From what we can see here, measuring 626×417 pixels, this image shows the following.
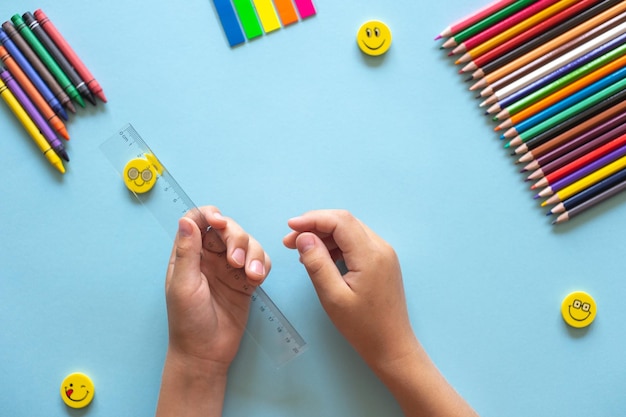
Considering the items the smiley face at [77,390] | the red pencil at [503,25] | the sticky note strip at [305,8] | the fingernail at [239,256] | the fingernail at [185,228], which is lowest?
the smiley face at [77,390]

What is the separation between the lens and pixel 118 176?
1.04 m

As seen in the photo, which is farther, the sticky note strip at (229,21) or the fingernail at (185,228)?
the sticky note strip at (229,21)

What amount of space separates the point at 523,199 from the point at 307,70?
0.43 metres

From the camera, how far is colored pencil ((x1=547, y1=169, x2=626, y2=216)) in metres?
1.00

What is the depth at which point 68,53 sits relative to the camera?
40.1 inches

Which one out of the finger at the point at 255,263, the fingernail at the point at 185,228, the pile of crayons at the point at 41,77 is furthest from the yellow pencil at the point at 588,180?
the pile of crayons at the point at 41,77

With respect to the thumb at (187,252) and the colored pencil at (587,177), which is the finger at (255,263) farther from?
the colored pencil at (587,177)

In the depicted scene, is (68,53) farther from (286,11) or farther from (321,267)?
(321,267)

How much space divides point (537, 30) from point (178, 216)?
67 centimetres

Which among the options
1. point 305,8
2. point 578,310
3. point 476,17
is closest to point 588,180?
point 578,310

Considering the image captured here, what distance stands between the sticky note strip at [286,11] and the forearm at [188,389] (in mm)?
593

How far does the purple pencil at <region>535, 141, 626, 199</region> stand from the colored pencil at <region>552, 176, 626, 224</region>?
0.14 ft

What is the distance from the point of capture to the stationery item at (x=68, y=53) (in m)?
1.02

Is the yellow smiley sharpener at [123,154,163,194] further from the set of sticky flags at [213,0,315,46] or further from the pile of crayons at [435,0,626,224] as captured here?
the pile of crayons at [435,0,626,224]
